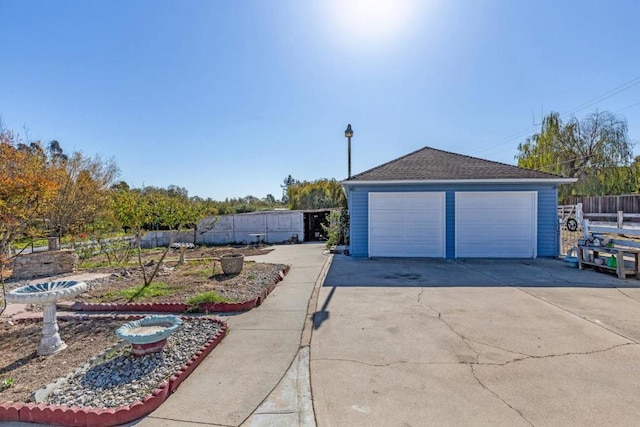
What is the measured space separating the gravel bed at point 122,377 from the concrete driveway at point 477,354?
4.87ft

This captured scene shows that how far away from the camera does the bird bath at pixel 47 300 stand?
3643mm

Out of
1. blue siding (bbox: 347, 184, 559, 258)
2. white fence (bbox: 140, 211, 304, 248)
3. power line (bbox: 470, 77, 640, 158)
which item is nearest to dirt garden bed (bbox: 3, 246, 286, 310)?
blue siding (bbox: 347, 184, 559, 258)

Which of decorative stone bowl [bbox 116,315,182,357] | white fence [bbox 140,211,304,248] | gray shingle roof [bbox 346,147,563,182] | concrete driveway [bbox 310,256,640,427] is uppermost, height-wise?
gray shingle roof [bbox 346,147,563,182]

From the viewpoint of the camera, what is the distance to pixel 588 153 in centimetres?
2241

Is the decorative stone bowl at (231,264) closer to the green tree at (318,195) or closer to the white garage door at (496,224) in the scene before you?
the white garage door at (496,224)

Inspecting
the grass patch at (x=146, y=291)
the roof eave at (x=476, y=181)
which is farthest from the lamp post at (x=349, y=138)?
the grass patch at (x=146, y=291)

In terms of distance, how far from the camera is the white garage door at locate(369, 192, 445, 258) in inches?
407

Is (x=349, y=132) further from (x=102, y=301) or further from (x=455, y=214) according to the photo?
(x=102, y=301)

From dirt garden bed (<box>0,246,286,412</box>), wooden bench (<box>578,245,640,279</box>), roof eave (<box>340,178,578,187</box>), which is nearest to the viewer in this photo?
dirt garden bed (<box>0,246,286,412</box>)

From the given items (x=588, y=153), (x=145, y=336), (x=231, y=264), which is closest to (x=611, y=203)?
(x=588, y=153)

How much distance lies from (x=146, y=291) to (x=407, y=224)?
24.7 ft

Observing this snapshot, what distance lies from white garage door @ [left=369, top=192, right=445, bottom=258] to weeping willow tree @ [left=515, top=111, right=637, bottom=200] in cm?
1718

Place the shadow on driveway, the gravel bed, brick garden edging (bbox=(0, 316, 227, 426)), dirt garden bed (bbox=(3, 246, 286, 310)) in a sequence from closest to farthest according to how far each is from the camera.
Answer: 1. brick garden edging (bbox=(0, 316, 227, 426))
2. the gravel bed
3. dirt garden bed (bbox=(3, 246, 286, 310))
4. the shadow on driveway

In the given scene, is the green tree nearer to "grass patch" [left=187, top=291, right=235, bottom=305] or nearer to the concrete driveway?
Result: the concrete driveway
